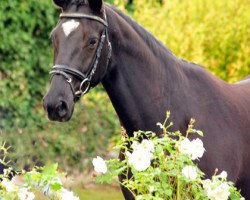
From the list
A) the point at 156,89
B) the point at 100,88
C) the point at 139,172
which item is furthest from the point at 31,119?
the point at 139,172

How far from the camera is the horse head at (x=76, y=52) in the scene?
5652 mm

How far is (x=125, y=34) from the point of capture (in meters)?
6.05

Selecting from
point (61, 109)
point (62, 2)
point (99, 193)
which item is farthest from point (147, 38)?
point (99, 193)

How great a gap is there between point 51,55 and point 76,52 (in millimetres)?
4525

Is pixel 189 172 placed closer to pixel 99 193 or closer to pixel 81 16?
pixel 81 16

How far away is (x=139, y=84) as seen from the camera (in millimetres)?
6082

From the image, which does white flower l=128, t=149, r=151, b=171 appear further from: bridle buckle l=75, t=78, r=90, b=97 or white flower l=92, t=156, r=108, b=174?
bridle buckle l=75, t=78, r=90, b=97

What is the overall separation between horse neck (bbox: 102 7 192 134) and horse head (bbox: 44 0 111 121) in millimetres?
122

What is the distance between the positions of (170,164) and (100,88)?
592 centimetres

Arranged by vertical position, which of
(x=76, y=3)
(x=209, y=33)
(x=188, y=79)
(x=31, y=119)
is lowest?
(x=31, y=119)

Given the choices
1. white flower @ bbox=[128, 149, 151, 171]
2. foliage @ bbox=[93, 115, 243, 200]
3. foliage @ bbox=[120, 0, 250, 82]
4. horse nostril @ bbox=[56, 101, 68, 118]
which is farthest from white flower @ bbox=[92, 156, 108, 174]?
foliage @ bbox=[120, 0, 250, 82]

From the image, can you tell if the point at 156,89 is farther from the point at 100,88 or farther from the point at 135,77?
the point at 100,88

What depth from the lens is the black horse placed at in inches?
227

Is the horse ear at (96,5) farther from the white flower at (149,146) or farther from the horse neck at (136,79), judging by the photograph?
the white flower at (149,146)
